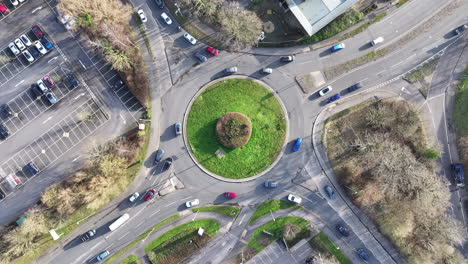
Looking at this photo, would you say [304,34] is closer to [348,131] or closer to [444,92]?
[348,131]

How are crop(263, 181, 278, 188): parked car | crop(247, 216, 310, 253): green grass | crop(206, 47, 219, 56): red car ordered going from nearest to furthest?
crop(263, 181, 278, 188): parked car
crop(206, 47, 219, 56): red car
crop(247, 216, 310, 253): green grass

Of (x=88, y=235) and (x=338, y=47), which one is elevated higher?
(x=338, y=47)

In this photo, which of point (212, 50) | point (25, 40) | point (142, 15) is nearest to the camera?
point (25, 40)

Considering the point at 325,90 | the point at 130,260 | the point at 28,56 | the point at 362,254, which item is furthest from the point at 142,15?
the point at 362,254

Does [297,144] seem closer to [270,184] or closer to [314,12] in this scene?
[270,184]

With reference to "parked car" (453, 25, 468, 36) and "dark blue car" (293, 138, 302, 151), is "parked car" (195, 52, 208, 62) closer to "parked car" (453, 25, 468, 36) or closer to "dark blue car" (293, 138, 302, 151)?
"dark blue car" (293, 138, 302, 151)

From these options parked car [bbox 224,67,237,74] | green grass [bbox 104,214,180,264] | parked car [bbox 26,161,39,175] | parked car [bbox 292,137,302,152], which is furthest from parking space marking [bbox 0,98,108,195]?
parked car [bbox 292,137,302,152]

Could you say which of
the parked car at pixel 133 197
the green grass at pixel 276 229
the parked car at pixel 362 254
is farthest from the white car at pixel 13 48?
the parked car at pixel 362 254
